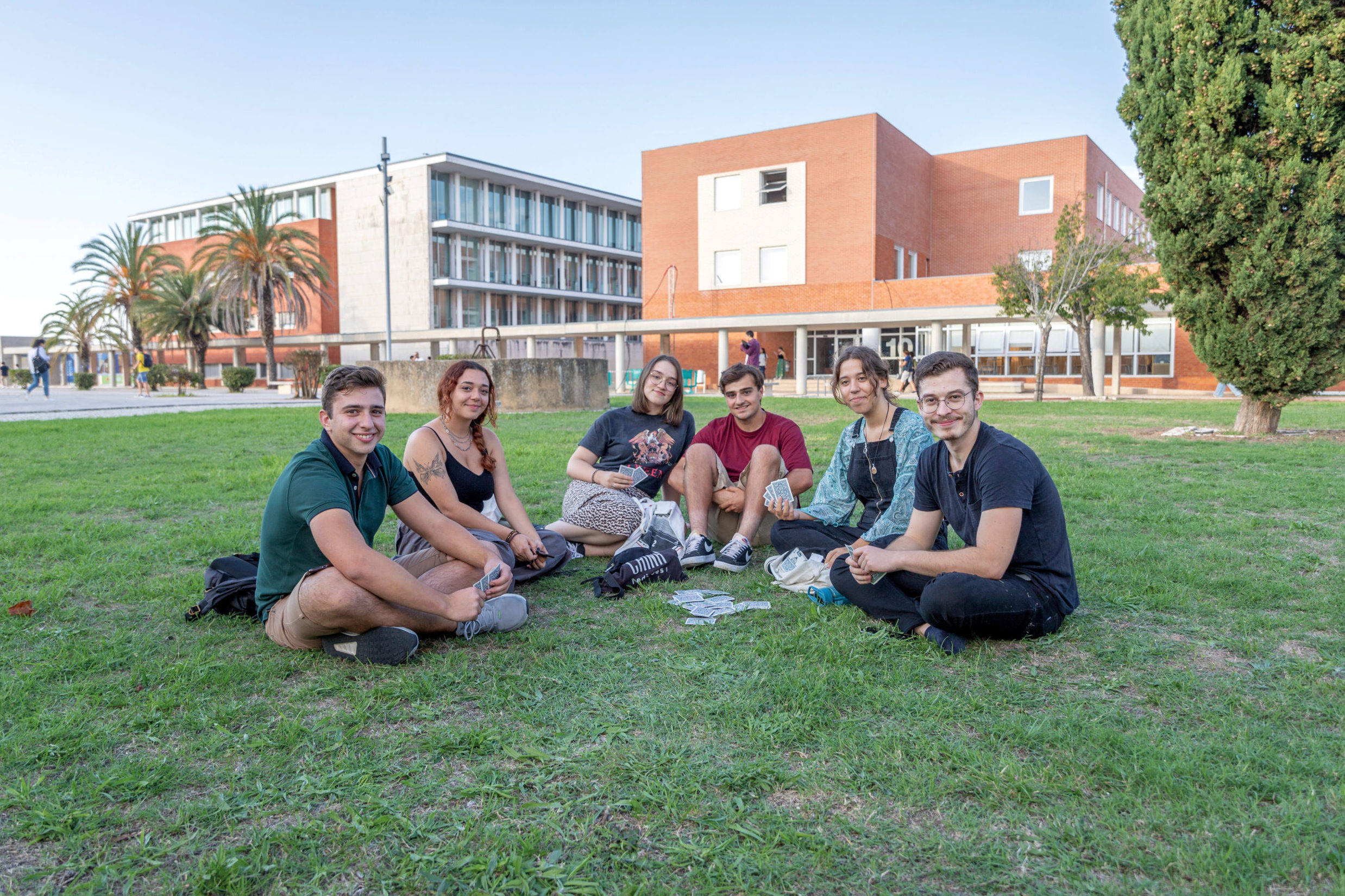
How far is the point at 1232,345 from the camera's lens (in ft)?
39.9

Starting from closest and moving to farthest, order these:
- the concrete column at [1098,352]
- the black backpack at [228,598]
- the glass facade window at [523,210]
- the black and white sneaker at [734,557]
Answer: the black backpack at [228,598], the black and white sneaker at [734,557], the concrete column at [1098,352], the glass facade window at [523,210]

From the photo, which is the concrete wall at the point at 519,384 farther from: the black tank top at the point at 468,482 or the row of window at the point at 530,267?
the row of window at the point at 530,267

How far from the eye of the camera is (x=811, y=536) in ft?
16.1

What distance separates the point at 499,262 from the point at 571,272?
19.1 feet

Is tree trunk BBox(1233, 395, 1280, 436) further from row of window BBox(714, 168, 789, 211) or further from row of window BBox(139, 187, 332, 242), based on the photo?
row of window BBox(139, 187, 332, 242)

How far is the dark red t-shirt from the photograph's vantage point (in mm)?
5441

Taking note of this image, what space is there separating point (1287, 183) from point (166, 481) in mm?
13516

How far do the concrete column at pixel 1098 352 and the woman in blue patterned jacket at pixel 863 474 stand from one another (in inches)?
996

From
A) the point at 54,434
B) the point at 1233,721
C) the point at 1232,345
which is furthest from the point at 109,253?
the point at 1233,721

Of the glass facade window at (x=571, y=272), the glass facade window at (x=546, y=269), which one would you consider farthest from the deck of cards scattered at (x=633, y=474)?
the glass facade window at (x=571, y=272)

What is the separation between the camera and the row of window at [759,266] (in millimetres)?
38281

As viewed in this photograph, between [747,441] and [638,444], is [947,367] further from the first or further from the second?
[638,444]

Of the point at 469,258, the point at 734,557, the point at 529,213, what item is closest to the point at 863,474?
the point at 734,557

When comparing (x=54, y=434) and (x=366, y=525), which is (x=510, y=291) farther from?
(x=366, y=525)
